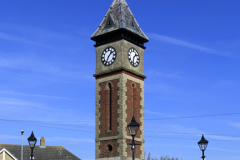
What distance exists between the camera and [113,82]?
41.1 m

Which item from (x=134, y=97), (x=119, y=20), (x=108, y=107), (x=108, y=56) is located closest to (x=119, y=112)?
(x=108, y=107)

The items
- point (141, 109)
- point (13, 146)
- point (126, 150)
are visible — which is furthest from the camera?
point (13, 146)

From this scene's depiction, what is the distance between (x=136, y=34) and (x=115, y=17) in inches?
111

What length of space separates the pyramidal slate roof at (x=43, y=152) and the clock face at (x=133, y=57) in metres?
18.0

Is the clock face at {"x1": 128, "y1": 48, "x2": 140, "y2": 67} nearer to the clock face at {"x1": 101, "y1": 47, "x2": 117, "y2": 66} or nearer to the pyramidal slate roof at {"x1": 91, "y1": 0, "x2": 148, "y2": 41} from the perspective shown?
A: the clock face at {"x1": 101, "y1": 47, "x2": 117, "y2": 66}

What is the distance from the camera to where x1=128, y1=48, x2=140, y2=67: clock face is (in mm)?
41891

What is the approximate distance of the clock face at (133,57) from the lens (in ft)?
137

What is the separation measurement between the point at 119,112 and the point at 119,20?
9409 mm

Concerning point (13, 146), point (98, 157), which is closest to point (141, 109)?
point (98, 157)

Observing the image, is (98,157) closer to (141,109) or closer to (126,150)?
(126,150)

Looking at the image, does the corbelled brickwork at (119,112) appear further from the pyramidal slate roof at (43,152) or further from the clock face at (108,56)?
the pyramidal slate roof at (43,152)

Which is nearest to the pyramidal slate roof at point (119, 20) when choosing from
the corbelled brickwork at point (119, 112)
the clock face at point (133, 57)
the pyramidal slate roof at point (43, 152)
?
the clock face at point (133, 57)

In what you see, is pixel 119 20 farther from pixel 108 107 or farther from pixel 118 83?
pixel 108 107

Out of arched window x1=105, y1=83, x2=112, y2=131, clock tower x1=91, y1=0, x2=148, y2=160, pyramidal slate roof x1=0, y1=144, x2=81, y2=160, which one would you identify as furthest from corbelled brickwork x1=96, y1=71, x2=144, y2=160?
pyramidal slate roof x1=0, y1=144, x2=81, y2=160
